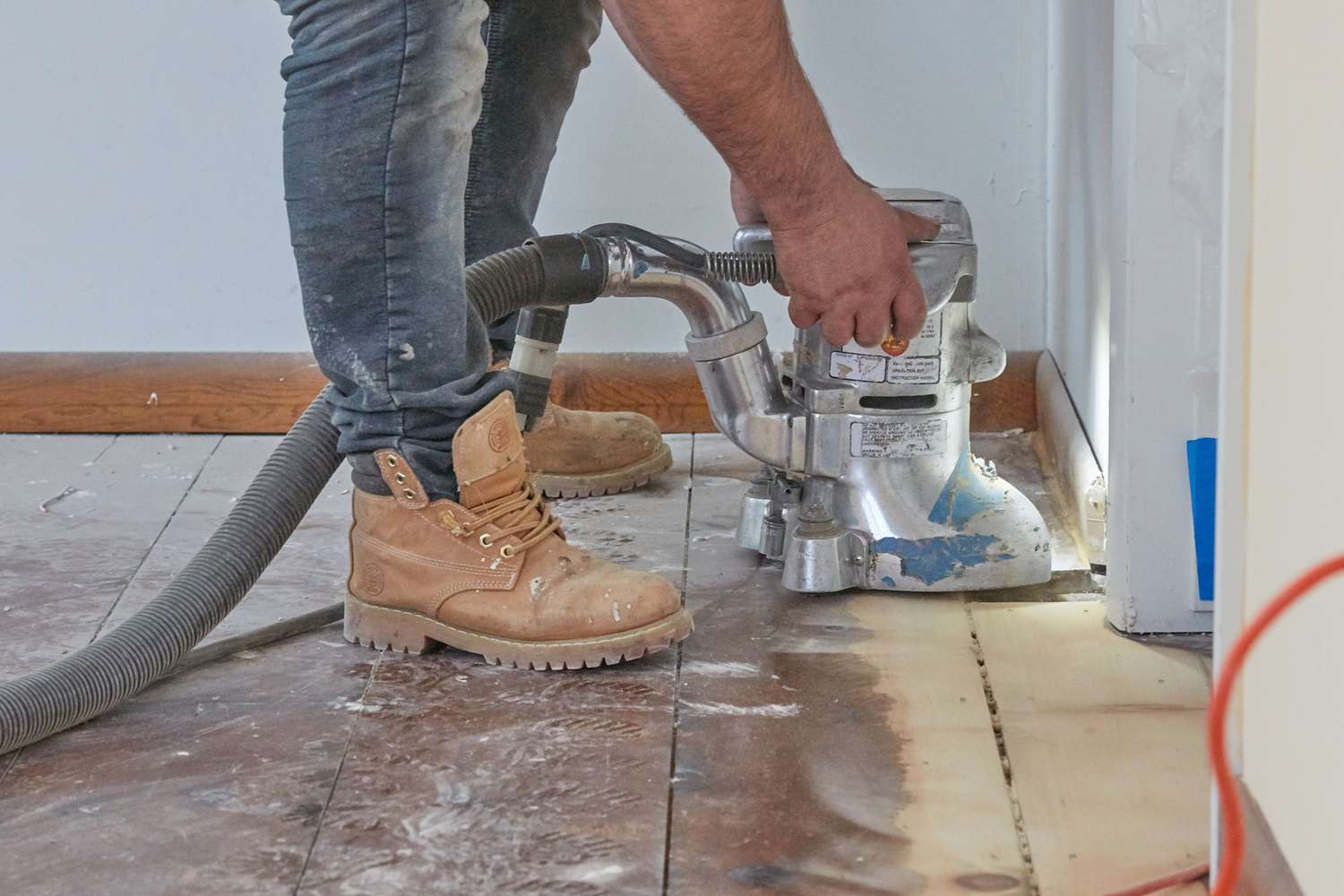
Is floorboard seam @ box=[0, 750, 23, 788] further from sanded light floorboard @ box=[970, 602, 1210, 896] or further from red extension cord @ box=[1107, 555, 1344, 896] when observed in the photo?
red extension cord @ box=[1107, 555, 1344, 896]

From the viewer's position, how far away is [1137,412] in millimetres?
1216

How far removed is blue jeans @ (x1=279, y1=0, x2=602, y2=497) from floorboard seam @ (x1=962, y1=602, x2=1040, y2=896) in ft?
1.53

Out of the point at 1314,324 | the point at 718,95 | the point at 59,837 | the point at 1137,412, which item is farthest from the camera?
the point at 1137,412

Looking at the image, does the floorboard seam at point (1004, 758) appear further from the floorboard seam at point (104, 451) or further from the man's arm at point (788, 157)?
the floorboard seam at point (104, 451)

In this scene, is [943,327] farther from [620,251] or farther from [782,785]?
[782,785]

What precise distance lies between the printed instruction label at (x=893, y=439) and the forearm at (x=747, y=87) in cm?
27

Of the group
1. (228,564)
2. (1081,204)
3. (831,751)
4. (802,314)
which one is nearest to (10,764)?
(228,564)

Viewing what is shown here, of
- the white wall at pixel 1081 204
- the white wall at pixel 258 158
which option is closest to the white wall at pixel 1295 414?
the white wall at pixel 1081 204

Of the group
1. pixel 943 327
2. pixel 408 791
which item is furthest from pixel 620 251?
pixel 408 791

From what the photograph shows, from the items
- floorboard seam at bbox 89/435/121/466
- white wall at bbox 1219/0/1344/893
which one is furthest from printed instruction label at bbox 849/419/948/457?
floorboard seam at bbox 89/435/121/466

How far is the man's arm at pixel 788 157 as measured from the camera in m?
1.05

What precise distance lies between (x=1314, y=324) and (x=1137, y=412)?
566 millimetres

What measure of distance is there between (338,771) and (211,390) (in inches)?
42.4

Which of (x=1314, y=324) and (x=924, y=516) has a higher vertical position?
(x=1314, y=324)
